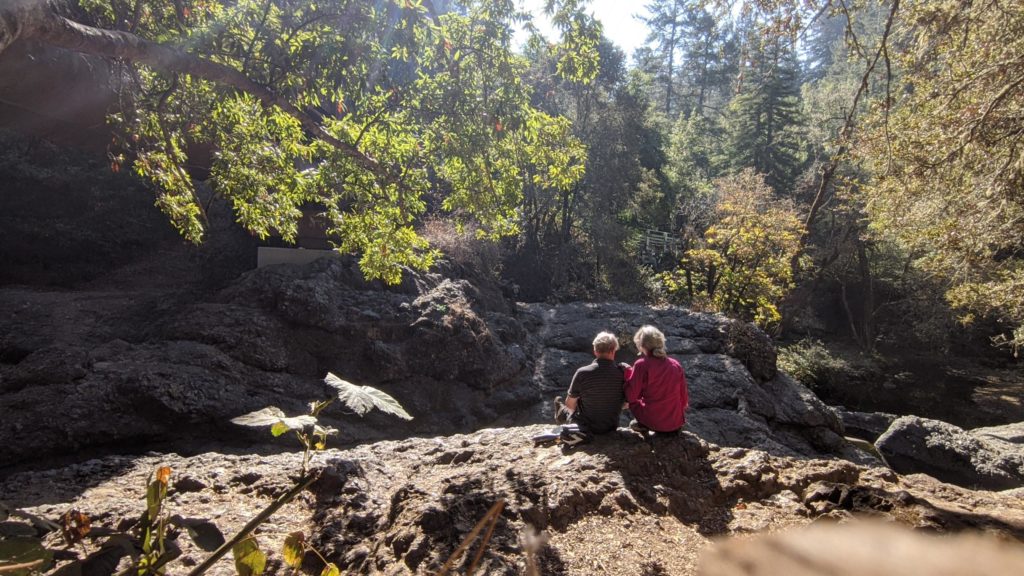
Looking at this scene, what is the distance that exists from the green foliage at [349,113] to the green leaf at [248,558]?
16.5 ft

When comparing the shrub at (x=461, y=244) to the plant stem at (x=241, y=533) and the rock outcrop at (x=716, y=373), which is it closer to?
the rock outcrop at (x=716, y=373)

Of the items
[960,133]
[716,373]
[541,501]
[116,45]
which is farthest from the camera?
[716,373]

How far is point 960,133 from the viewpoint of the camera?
634 cm

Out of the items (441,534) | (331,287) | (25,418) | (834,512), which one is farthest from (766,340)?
(25,418)

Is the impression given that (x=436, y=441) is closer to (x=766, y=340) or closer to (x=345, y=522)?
(x=345, y=522)

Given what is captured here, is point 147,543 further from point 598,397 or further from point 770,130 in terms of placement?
point 770,130

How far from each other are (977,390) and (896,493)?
22.1 m

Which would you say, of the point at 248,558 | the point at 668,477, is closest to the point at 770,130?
the point at 668,477

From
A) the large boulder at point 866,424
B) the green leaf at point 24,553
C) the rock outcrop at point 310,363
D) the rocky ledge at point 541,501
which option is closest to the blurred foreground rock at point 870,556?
the green leaf at point 24,553

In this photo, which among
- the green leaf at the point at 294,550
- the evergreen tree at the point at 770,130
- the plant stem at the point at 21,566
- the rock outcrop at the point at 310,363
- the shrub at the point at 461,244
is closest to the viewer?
the plant stem at the point at 21,566

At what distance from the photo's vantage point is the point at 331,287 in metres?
10.8

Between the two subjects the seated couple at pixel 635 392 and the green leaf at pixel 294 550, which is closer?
the green leaf at pixel 294 550

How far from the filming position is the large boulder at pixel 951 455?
10.5 meters

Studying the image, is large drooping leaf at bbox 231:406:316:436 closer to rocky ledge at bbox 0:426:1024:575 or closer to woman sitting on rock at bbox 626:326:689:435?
rocky ledge at bbox 0:426:1024:575
